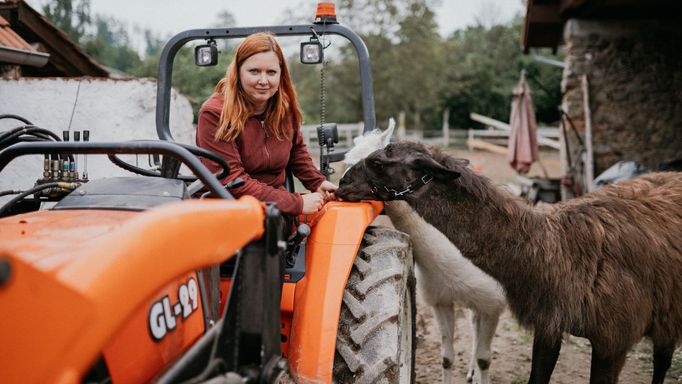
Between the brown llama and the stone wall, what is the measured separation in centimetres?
665

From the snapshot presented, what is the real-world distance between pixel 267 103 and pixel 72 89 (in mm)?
4955

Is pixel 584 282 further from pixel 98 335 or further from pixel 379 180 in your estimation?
pixel 98 335

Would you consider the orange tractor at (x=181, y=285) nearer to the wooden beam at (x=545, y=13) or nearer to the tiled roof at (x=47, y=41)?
the tiled roof at (x=47, y=41)

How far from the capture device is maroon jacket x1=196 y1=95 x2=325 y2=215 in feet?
9.29

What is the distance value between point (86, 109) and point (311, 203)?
17.7 ft

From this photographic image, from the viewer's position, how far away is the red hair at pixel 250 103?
2955mm

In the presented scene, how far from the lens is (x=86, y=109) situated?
737 cm

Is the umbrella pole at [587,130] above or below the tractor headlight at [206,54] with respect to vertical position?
below

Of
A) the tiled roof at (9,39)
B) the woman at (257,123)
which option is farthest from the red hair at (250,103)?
the tiled roof at (9,39)

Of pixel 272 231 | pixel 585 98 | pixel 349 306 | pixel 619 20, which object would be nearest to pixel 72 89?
pixel 349 306

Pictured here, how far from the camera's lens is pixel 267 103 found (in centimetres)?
322

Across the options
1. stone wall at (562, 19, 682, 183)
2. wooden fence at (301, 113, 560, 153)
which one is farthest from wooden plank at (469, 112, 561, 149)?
stone wall at (562, 19, 682, 183)

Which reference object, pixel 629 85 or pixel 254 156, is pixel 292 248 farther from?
pixel 629 85

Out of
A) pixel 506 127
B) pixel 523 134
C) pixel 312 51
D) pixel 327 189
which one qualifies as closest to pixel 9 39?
pixel 312 51
